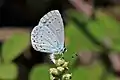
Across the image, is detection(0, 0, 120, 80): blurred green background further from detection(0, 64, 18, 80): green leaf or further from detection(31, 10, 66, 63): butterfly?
detection(31, 10, 66, 63): butterfly

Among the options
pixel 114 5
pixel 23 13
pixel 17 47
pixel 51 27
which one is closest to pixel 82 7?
pixel 114 5

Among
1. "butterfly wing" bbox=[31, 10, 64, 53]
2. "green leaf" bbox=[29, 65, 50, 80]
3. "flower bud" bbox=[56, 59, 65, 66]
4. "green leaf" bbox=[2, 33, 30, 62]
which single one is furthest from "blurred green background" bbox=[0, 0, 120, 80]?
"flower bud" bbox=[56, 59, 65, 66]

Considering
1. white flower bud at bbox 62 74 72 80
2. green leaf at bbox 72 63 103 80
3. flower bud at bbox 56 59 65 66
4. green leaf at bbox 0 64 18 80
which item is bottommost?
green leaf at bbox 0 64 18 80

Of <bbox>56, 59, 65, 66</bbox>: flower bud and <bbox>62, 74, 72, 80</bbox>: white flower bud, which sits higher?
<bbox>56, 59, 65, 66</bbox>: flower bud

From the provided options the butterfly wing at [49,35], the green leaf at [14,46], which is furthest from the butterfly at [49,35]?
the green leaf at [14,46]

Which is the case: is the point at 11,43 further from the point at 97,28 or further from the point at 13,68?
the point at 97,28

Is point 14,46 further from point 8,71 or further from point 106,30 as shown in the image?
point 106,30
